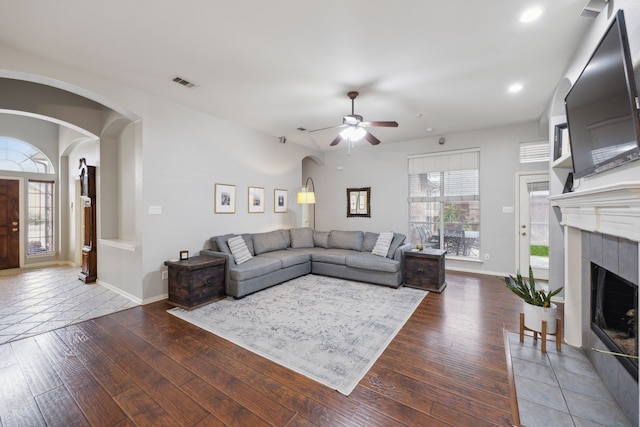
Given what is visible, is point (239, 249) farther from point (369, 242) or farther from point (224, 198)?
point (369, 242)

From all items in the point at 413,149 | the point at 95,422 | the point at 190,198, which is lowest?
the point at 95,422

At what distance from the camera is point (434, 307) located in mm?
3580

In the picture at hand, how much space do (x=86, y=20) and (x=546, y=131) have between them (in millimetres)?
6570

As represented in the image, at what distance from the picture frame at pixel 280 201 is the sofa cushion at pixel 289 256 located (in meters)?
1.15

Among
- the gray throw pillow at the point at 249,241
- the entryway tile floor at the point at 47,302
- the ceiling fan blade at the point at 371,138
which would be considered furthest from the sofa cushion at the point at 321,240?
the entryway tile floor at the point at 47,302

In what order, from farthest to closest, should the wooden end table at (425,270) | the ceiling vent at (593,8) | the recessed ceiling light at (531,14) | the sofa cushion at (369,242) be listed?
the sofa cushion at (369,242) → the wooden end table at (425,270) → the recessed ceiling light at (531,14) → the ceiling vent at (593,8)

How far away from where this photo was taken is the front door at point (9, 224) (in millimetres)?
5699

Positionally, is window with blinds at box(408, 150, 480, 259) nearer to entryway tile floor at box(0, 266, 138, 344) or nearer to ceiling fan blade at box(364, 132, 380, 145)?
ceiling fan blade at box(364, 132, 380, 145)

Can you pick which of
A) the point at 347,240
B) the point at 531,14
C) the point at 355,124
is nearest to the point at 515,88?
the point at 531,14

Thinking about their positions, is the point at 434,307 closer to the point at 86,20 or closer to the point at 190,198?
the point at 190,198

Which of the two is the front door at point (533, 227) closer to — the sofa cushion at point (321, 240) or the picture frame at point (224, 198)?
the sofa cushion at point (321, 240)

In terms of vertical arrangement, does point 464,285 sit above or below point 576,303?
below

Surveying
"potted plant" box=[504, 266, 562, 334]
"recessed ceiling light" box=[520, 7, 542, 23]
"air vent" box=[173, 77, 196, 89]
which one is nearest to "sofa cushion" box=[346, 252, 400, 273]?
"potted plant" box=[504, 266, 562, 334]

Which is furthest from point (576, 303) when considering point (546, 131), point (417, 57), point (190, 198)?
point (190, 198)
